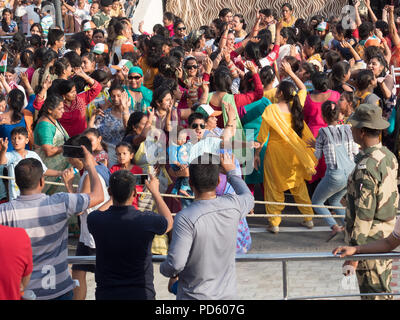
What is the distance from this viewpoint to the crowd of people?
14.8ft

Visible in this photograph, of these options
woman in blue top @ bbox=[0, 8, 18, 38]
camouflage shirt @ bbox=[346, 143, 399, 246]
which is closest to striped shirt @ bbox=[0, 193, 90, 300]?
camouflage shirt @ bbox=[346, 143, 399, 246]

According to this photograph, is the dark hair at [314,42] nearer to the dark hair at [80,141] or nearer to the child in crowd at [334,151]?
the child in crowd at [334,151]

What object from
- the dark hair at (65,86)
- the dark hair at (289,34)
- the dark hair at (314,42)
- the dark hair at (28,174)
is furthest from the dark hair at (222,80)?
the dark hair at (28,174)

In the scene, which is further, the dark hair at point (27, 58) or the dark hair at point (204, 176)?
the dark hair at point (27, 58)

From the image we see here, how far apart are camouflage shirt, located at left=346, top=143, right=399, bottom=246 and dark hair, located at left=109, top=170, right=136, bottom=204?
5.51 feet

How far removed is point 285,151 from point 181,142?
1.35 m

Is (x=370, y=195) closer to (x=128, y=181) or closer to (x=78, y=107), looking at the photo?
(x=128, y=181)

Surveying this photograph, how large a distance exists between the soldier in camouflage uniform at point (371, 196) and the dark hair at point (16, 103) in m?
4.55

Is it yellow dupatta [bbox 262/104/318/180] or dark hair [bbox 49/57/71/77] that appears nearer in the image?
yellow dupatta [bbox 262/104/318/180]

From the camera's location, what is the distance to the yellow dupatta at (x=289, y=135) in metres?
8.31

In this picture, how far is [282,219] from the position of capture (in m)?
8.91

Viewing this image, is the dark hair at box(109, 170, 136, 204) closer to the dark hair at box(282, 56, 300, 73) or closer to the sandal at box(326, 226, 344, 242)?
the sandal at box(326, 226, 344, 242)

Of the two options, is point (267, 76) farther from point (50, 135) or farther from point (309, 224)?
point (50, 135)
